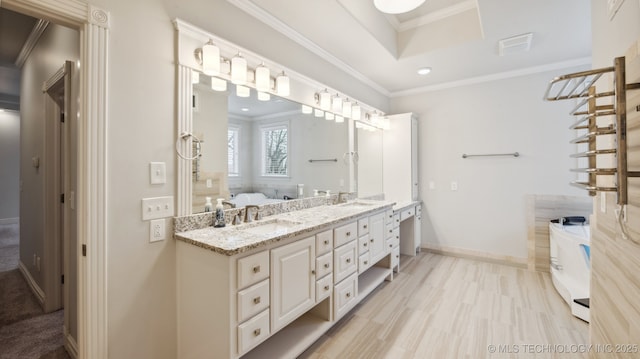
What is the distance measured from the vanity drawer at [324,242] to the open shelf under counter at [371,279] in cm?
78

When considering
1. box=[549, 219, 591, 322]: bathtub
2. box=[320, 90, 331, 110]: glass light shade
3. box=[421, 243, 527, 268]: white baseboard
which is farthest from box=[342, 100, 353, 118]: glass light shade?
box=[549, 219, 591, 322]: bathtub

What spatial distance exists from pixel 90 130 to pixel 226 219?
3.04ft

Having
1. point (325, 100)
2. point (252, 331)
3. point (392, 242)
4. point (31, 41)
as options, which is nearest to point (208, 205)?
point (252, 331)

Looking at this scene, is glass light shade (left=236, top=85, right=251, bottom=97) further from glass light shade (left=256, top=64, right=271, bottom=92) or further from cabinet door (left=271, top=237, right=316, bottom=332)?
cabinet door (left=271, top=237, right=316, bottom=332)

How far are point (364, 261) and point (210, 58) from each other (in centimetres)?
207

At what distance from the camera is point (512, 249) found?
356 centimetres

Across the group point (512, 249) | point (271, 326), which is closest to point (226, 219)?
point (271, 326)

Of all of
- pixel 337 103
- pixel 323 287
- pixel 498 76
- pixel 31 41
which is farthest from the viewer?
pixel 498 76

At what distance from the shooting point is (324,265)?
2.02m

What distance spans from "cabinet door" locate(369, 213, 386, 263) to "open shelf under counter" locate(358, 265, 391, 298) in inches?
9.8

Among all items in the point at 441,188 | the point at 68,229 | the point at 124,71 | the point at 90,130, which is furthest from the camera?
the point at 441,188

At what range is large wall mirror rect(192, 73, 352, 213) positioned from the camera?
185 cm

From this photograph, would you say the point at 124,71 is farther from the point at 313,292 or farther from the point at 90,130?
the point at 313,292

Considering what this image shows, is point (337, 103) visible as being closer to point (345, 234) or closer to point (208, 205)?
point (345, 234)
